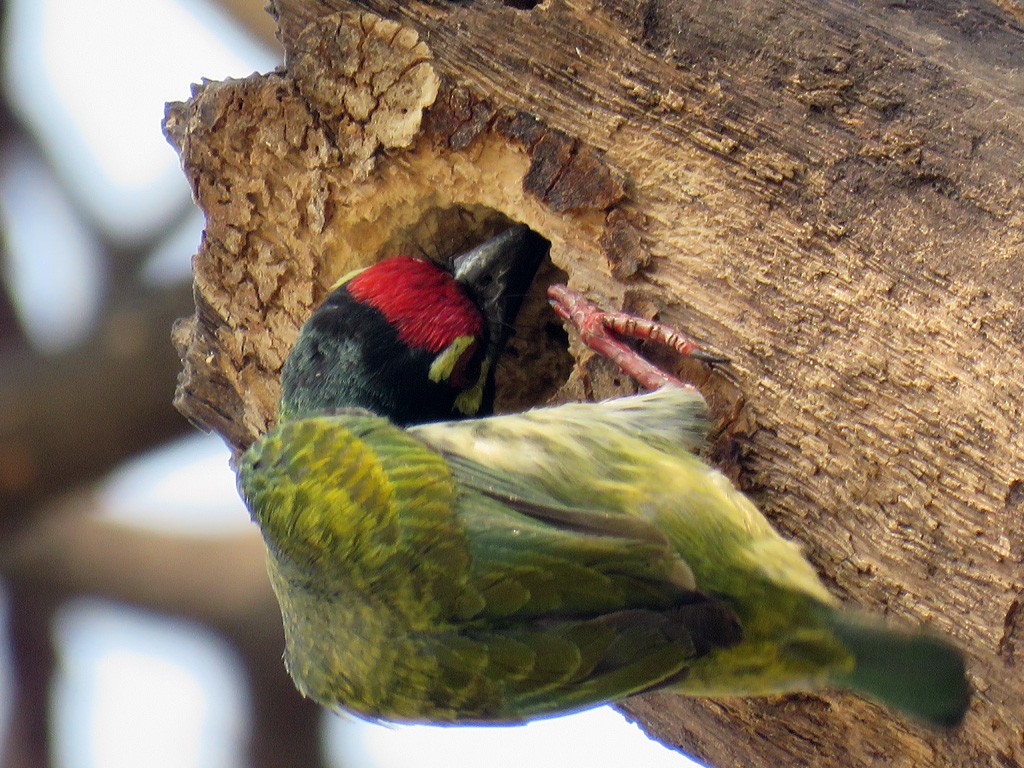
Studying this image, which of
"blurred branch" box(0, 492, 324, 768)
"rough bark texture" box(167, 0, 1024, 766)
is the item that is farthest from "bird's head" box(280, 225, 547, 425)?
"blurred branch" box(0, 492, 324, 768)

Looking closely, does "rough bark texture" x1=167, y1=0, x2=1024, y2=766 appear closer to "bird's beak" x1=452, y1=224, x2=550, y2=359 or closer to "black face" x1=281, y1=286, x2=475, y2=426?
"bird's beak" x1=452, y1=224, x2=550, y2=359

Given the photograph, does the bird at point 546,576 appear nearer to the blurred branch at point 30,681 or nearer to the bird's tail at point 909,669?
the bird's tail at point 909,669

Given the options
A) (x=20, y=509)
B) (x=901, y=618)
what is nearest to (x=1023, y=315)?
(x=901, y=618)

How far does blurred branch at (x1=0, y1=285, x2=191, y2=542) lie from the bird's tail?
2692 millimetres

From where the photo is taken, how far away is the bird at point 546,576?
1959mm

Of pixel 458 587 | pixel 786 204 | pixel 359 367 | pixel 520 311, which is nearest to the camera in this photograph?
pixel 458 587

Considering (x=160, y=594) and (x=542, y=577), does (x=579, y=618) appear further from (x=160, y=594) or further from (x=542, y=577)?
(x=160, y=594)

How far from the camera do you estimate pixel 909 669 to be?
6.22 ft

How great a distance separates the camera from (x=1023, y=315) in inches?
78.9

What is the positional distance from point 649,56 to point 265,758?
131 inches

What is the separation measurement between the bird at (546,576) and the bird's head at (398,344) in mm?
310

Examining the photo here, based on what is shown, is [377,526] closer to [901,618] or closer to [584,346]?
[584,346]

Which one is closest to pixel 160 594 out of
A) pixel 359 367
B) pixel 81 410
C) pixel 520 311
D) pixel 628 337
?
Answer: pixel 81 410

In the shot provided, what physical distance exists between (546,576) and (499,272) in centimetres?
104
